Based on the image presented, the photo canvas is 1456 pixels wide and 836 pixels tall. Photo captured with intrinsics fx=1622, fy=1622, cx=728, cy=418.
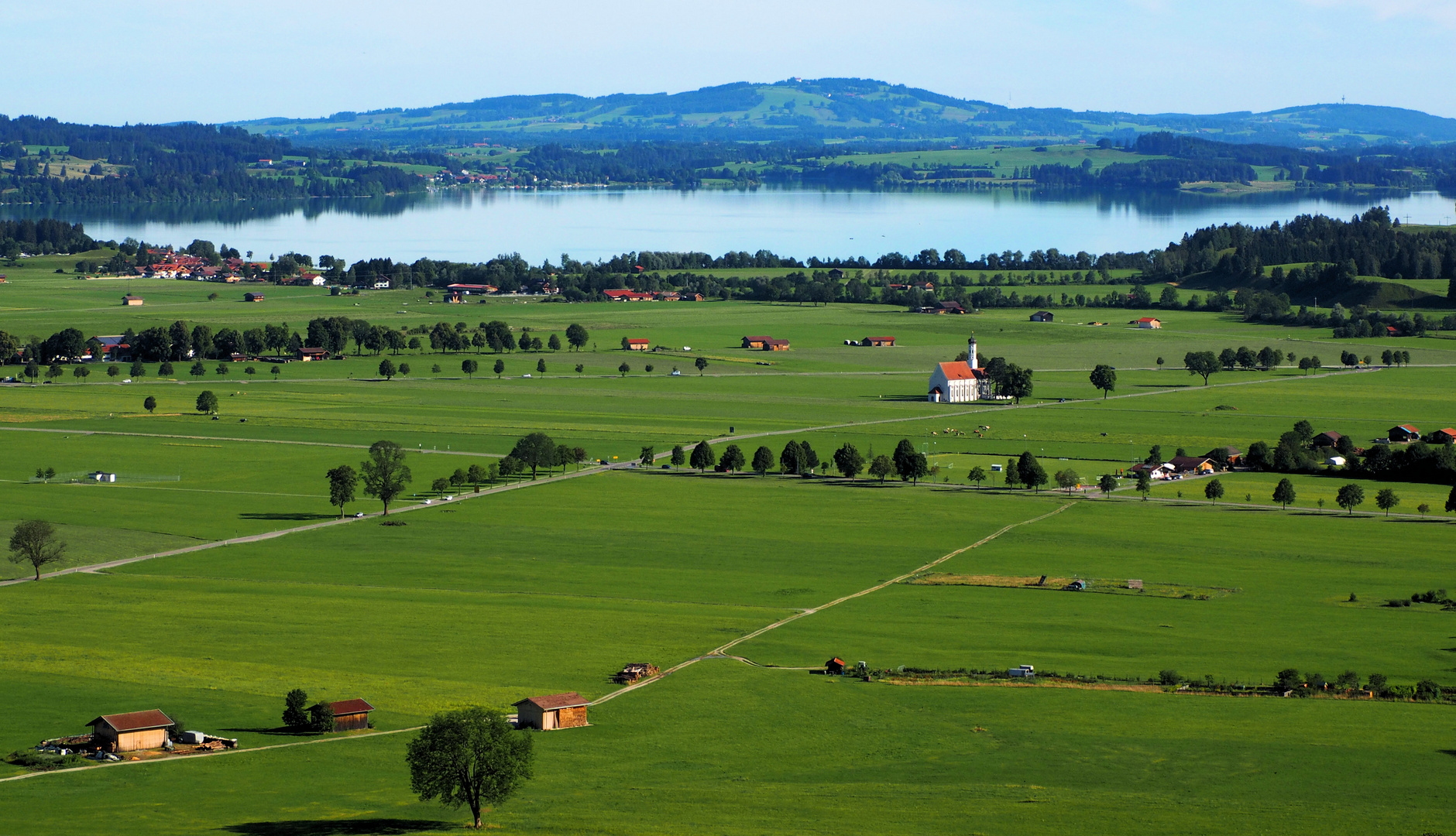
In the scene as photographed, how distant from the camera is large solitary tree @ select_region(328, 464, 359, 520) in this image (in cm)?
7194

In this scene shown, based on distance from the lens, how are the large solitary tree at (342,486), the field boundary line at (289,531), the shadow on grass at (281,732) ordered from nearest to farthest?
the shadow on grass at (281,732), the field boundary line at (289,531), the large solitary tree at (342,486)

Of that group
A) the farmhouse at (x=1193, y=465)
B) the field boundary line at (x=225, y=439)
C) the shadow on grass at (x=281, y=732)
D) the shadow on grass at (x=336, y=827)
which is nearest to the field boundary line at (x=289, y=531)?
the field boundary line at (x=225, y=439)

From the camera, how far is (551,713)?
43531 millimetres

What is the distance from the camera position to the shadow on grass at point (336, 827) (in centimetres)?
3481

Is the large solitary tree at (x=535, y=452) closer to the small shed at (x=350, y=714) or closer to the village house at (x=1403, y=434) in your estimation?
the small shed at (x=350, y=714)

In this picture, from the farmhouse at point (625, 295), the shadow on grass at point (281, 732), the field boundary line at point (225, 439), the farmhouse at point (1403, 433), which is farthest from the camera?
the farmhouse at point (625, 295)

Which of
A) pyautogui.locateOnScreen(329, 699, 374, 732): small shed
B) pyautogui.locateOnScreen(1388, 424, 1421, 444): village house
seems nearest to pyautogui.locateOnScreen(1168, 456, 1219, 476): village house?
pyautogui.locateOnScreen(1388, 424, 1421, 444): village house

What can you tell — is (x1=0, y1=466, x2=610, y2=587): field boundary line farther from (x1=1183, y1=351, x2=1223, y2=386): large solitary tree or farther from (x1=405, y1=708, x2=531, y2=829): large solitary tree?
(x1=1183, y1=351, x2=1223, y2=386): large solitary tree

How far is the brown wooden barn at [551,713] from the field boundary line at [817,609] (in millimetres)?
1427

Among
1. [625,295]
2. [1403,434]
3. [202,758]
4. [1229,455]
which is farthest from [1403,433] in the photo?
[625,295]

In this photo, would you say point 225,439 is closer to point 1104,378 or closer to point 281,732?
point 281,732

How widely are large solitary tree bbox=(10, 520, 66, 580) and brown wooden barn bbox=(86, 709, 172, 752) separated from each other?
68.4 feet

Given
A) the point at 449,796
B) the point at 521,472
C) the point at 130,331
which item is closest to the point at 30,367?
the point at 130,331

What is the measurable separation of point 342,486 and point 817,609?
2579cm
